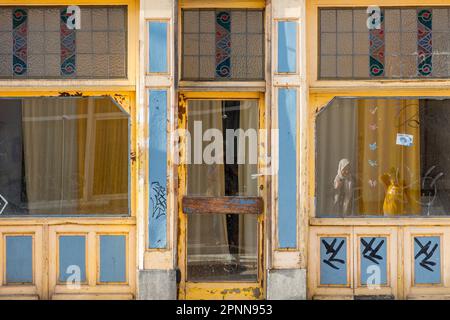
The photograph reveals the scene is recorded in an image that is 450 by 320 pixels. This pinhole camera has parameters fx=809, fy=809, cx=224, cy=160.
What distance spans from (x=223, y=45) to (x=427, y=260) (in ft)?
12.0

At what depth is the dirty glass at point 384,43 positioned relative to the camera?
1008 cm

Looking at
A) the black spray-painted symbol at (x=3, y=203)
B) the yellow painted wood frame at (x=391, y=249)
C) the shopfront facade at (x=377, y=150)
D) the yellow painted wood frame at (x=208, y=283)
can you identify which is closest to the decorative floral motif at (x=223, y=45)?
the yellow painted wood frame at (x=208, y=283)

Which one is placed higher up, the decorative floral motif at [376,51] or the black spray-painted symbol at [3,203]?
the decorative floral motif at [376,51]

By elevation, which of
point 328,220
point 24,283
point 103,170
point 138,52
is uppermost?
point 138,52

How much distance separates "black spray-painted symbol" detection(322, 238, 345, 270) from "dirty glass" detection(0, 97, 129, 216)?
2686mm

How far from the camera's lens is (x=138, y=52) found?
10.0 metres

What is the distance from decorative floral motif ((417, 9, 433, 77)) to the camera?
10078 millimetres

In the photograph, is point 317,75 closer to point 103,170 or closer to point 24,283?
point 103,170

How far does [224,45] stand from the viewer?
33.0 feet

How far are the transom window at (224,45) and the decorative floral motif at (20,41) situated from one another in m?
2.00

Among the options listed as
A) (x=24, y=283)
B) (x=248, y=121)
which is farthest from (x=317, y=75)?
(x=24, y=283)

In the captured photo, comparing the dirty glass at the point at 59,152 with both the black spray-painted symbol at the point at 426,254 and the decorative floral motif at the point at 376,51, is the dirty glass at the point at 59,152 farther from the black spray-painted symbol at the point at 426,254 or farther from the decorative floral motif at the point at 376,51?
the black spray-painted symbol at the point at 426,254

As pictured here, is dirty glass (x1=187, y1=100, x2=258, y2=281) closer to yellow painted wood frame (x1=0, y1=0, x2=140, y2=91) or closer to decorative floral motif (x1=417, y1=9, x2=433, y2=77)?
yellow painted wood frame (x1=0, y1=0, x2=140, y2=91)

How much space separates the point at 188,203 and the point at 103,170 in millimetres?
1156
